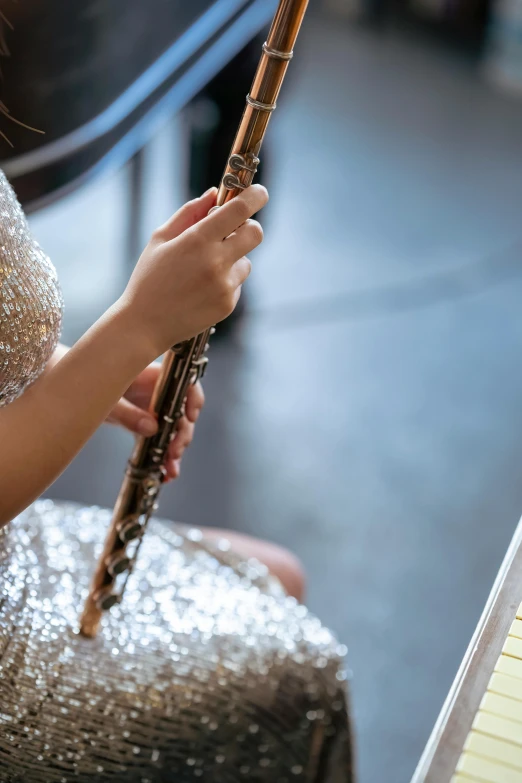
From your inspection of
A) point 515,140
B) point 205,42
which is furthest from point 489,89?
point 205,42

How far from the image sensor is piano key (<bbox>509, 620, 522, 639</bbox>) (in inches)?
27.3

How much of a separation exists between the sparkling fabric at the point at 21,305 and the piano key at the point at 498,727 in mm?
475

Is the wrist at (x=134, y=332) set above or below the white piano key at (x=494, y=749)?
above

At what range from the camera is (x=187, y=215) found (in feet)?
2.89

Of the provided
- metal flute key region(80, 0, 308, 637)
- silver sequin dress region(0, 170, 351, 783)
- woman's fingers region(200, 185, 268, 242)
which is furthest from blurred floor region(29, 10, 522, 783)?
woman's fingers region(200, 185, 268, 242)

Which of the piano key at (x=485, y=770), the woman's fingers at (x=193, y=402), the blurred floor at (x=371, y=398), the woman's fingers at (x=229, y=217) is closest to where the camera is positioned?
the piano key at (x=485, y=770)

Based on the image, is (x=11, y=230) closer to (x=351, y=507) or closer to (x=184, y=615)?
(x=184, y=615)

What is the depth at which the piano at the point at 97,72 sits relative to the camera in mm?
1399

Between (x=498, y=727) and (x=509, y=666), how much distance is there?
52 millimetres

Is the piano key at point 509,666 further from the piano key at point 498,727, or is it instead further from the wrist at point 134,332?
the wrist at point 134,332

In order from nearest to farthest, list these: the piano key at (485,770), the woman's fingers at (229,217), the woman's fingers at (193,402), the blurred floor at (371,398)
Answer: the piano key at (485,770), the woman's fingers at (229,217), the woman's fingers at (193,402), the blurred floor at (371,398)

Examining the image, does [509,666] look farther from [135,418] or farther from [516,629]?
[135,418]

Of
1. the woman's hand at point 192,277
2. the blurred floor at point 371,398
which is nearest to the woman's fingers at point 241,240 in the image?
the woman's hand at point 192,277

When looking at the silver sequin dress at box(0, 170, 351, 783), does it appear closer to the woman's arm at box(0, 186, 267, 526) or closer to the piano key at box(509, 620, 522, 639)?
the woman's arm at box(0, 186, 267, 526)
